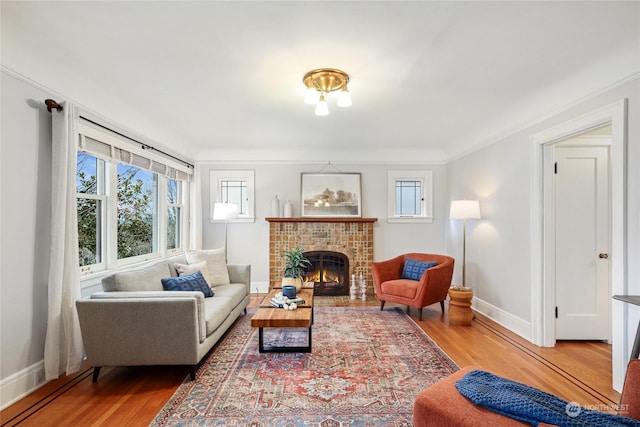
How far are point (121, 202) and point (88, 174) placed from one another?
551 mm

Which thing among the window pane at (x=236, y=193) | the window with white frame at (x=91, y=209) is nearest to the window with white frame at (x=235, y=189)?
the window pane at (x=236, y=193)

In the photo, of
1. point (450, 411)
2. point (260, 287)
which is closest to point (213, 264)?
point (260, 287)

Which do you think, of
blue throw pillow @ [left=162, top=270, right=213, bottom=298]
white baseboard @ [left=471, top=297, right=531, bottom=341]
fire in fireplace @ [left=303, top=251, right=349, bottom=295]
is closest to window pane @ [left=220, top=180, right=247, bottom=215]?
fire in fireplace @ [left=303, top=251, right=349, bottom=295]

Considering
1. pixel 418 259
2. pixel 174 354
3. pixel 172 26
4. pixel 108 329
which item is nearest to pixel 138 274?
pixel 108 329

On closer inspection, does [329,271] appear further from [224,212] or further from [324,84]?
[324,84]

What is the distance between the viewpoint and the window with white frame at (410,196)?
5316mm

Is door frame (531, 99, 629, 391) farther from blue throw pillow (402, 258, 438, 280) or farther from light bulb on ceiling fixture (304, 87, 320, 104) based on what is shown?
light bulb on ceiling fixture (304, 87, 320, 104)

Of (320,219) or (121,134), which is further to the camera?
(320,219)

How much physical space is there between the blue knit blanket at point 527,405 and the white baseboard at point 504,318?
2.13m

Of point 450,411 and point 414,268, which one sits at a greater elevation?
point 414,268

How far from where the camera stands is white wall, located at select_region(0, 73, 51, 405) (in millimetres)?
2045

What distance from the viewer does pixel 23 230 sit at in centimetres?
216

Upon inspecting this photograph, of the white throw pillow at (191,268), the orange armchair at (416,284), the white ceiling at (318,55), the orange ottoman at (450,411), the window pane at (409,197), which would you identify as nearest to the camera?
the orange ottoman at (450,411)

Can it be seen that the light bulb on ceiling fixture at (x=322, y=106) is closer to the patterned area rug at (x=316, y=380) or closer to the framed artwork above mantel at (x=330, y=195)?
the patterned area rug at (x=316, y=380)
